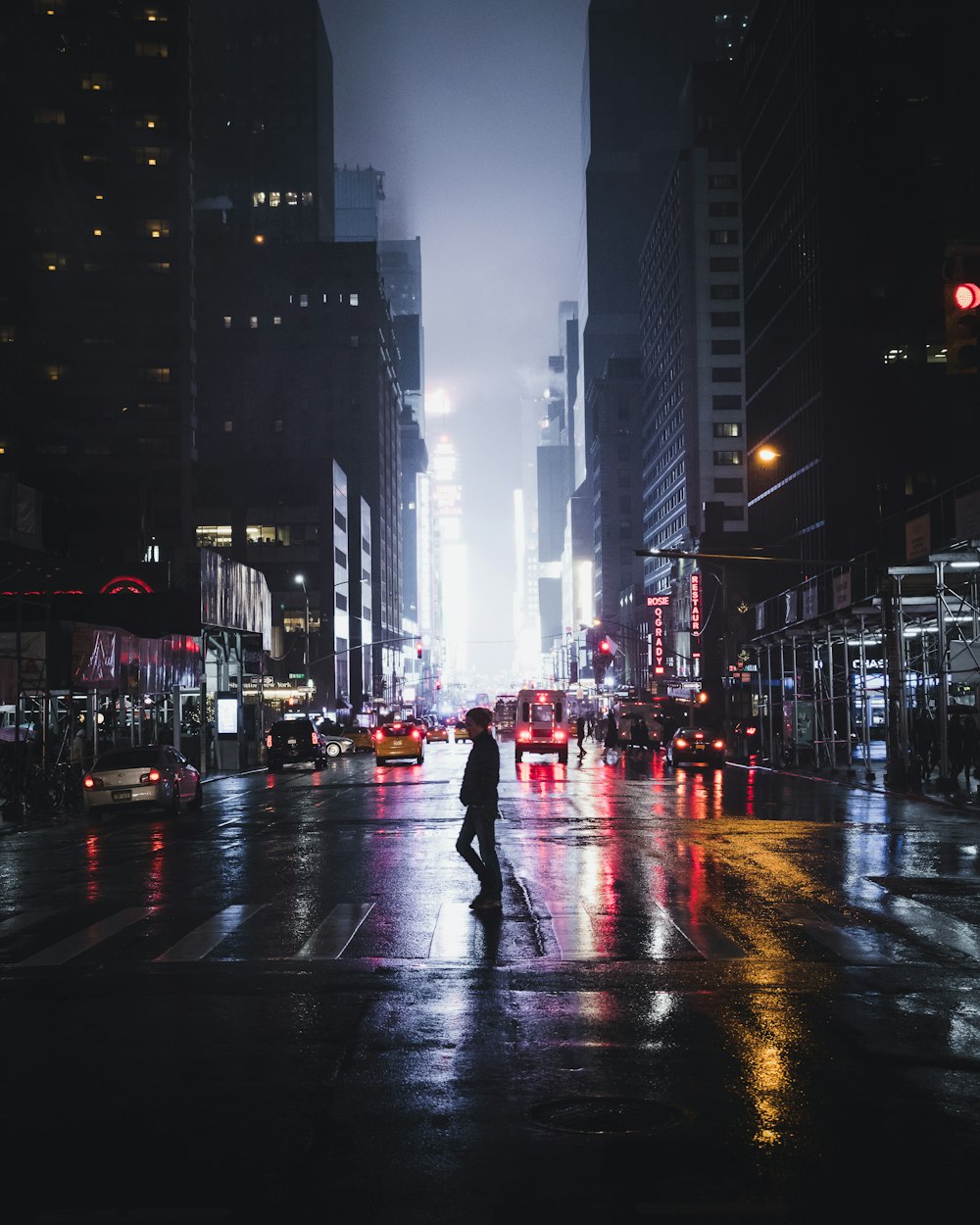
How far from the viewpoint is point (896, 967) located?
1045cm

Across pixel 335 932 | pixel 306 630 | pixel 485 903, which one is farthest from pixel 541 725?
pixel 306 630

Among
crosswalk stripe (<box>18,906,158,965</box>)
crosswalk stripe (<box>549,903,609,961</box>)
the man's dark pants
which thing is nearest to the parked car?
crosswalk stripe (<box>18,906,158,965</box>)

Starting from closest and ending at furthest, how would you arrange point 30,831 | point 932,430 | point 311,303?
point 30,831 → point 932,430 → point 311,303

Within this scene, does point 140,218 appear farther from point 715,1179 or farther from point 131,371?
point 715,1179

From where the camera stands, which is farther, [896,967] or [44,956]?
[44,956]

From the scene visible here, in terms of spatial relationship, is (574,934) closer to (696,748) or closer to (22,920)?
(22,920)

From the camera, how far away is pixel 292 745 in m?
54.2

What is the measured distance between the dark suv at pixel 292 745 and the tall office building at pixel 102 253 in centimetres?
7120

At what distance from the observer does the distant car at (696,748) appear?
49875 millimetres

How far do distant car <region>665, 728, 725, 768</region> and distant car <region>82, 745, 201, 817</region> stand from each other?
24906 mm

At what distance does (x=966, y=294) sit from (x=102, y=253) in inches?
5014

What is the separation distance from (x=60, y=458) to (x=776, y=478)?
6872cm

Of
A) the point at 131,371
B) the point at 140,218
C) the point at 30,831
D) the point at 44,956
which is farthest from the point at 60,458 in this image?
the point at 44,956

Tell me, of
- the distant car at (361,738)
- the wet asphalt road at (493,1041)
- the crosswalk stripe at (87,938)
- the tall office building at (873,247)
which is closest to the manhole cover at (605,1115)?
the wet asphalt road at (493,1041)
